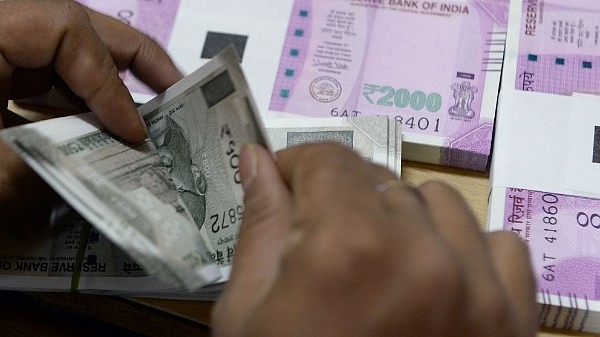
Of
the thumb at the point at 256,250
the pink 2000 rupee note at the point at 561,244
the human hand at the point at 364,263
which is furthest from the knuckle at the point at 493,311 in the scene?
the pink 2000 rupee note at the point at 561,244

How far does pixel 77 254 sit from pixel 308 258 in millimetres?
331

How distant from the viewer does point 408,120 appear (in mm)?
694

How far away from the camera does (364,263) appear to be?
34 cm

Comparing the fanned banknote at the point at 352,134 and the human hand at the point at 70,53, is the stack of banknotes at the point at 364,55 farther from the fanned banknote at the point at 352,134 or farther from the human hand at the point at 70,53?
the human hand at the point at 70,53

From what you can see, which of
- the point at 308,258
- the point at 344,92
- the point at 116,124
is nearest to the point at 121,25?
the point at 116,124

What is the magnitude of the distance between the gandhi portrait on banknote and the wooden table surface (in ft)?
0.31

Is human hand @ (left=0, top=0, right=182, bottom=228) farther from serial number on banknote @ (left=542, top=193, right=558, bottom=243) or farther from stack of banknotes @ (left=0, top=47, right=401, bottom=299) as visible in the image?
serial number on banknote @ (left=542, top=193, right=558, bottom=243)

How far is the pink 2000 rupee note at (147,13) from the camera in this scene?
78cm

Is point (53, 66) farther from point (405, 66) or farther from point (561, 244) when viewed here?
point (561, 244)

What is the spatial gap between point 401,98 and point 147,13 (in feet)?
1.02

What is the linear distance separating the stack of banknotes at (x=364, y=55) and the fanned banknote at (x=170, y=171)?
147 millimetres

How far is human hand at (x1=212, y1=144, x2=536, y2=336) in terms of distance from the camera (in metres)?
0.34

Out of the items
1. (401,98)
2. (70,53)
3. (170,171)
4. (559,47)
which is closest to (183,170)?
(170,171)

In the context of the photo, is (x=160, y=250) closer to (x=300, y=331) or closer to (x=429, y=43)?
(x=300, y=331)
